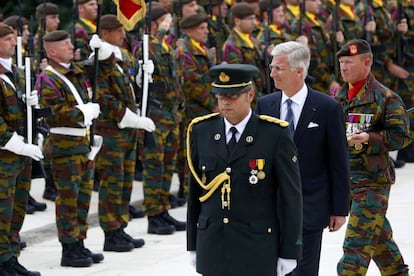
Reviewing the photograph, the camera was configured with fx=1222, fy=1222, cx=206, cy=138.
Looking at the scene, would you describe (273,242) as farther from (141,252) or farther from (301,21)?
(301,21)

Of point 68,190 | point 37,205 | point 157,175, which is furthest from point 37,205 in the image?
point 68,190

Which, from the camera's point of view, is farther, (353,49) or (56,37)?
(56,37)

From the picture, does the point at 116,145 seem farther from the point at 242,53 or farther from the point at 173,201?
the point at 242,53

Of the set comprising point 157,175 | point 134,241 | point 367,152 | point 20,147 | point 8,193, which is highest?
point 367,152

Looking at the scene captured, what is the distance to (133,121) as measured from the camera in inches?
407

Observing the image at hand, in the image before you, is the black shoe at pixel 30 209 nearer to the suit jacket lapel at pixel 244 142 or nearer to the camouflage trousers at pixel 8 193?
the camouflage trousers at pixel 8 193

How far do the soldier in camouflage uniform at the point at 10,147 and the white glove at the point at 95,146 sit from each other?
56 cm

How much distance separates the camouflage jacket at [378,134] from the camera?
7977 millimetres

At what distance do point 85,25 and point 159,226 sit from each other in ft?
8.50

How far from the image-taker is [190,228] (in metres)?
6.33

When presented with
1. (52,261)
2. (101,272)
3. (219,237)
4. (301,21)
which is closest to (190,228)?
(219,237)

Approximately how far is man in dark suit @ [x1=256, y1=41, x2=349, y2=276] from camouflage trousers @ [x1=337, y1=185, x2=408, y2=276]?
2.53ft

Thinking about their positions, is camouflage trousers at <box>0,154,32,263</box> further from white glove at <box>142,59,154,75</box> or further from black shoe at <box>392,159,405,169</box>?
black shoe at <box>392,159,405,169</box>

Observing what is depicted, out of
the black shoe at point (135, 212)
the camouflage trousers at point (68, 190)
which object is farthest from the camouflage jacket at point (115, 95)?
the black shoe at point (135, 212)
